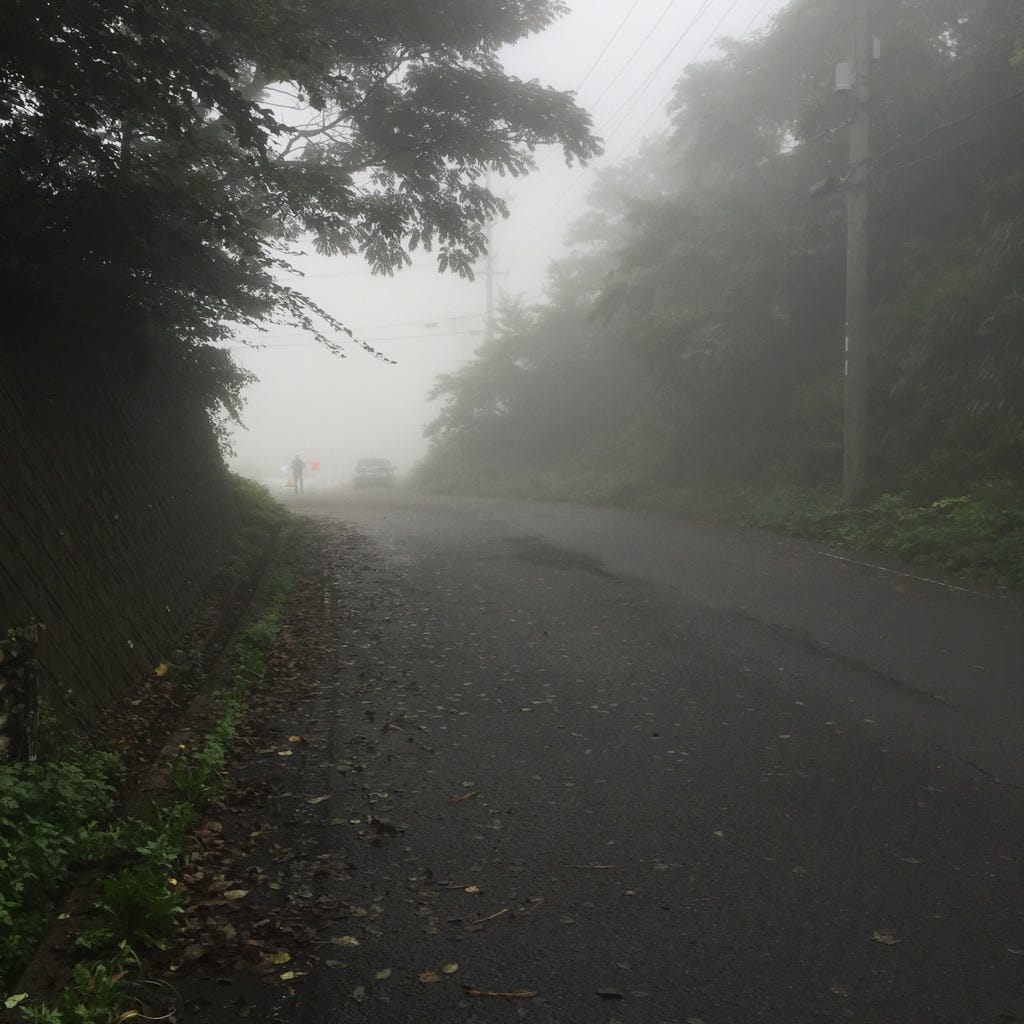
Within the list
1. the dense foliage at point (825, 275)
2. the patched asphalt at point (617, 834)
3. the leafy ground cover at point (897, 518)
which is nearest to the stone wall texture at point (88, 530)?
the patched asphalt at point (617, 834)

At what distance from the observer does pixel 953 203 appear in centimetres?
1994

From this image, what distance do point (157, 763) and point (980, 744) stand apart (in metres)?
5.01

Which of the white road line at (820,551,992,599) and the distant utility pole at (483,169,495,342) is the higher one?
the distant utility pole at (483,169,495,342)

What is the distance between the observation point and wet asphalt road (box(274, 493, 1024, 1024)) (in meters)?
3.59

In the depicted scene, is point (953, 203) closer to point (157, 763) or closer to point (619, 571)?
point (619, 571)

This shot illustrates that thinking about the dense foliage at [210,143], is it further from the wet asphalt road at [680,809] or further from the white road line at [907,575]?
the white road line at [907,575]

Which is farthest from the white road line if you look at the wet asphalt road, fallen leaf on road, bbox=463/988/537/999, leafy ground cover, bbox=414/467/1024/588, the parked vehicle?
the parked vehicle

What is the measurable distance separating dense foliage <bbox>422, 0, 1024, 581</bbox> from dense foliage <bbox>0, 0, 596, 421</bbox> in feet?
20.8

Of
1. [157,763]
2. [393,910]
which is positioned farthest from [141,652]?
[393,910]

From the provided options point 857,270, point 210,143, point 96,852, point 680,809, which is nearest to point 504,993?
point 680,809

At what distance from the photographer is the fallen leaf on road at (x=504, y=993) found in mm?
3533

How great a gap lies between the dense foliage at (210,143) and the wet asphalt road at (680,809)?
3.83 m

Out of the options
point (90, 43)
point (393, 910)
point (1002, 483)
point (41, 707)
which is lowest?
point (393, 910)

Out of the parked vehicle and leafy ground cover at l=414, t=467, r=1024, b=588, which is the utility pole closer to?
leafy ground cover at l=414, t=467, r=1024, b=588
